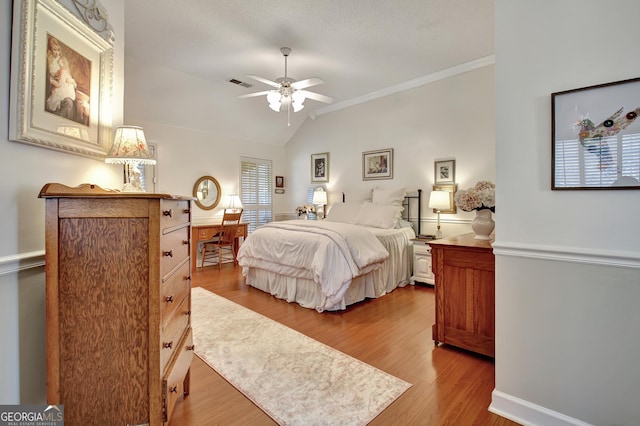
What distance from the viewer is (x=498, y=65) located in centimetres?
170

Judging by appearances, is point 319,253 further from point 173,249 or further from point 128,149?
point 128,149

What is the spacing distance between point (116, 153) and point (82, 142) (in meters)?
0.15

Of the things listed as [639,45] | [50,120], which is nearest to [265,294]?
[50,120]

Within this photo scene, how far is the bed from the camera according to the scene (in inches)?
126

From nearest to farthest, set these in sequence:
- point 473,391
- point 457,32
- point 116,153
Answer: point 116,153 < point 473,391 < point 457,32

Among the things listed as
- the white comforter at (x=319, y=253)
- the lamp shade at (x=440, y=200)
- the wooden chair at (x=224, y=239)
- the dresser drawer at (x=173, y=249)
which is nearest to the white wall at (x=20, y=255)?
the dresser drawer at (x=173, y=249)

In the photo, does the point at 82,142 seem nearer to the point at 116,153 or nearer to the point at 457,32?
the point at 116,153

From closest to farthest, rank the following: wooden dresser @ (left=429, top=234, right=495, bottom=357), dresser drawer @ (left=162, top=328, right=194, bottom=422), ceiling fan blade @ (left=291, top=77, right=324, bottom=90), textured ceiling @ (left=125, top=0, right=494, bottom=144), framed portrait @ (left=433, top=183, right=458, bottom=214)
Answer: dresser drawer @ (left=162, top=328, right=194, bottom=422)
wooden dresser @ (left=429, top=234, right=495, bottom=357)
textured ceiling @ (left=125, top=0, right=494, bottom=144)
ceiling fan blade @ (left=291, top=77, right=324, bottom=90)
framed portrait @ (left=433, top=183, right=458, bottom=214)

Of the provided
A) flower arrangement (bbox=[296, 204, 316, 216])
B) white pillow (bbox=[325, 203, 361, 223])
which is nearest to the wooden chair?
flower arrangement (bbox=[296, 204, 316, 216])

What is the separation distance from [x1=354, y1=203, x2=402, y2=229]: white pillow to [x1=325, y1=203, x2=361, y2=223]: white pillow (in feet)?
0.42

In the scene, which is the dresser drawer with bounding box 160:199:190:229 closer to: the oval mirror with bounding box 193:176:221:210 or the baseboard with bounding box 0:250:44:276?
the baseboard with bounding box 0:250:44:276

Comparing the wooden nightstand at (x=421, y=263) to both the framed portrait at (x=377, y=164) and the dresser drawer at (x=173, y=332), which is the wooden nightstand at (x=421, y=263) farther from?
the dresser drawer at (x=173, y=332)

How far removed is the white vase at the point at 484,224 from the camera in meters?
2.49

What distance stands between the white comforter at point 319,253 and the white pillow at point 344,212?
3.75ft
